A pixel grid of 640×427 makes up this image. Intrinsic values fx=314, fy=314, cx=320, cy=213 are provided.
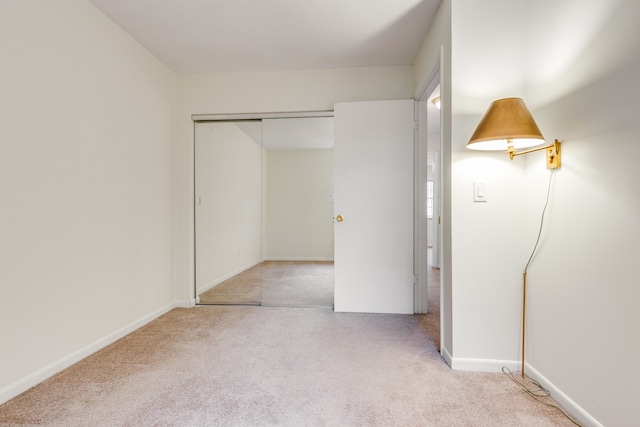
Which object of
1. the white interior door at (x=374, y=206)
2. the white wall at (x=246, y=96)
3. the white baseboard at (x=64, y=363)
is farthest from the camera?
the white wall at (x=246, y=96)

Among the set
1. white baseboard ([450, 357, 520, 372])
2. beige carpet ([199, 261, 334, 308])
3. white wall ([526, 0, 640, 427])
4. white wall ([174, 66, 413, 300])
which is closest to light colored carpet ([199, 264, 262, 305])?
beige carpet ([199, 261, 334, 308])

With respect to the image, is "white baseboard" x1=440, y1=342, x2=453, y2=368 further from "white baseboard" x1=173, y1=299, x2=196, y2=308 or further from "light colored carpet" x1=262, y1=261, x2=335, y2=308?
"white baseboard" x1=173, y1=299, x2=196, y2=308

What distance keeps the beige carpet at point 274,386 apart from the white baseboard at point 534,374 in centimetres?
6

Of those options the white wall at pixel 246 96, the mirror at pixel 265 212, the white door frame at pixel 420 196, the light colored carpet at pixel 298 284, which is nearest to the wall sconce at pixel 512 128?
the white door frame at pixel 420 196

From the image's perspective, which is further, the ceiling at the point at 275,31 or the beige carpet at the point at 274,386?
the ceiling at the point at 275,31

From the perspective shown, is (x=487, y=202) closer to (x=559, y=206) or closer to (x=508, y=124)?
(x=559, y=206)

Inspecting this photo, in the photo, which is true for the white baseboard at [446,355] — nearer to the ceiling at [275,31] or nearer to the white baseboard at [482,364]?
the white baseboard at [482,364]

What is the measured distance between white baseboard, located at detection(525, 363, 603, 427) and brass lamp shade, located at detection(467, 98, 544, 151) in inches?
50.9

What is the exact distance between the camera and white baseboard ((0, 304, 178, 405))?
5.47ft

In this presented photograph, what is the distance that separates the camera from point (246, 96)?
332 cm

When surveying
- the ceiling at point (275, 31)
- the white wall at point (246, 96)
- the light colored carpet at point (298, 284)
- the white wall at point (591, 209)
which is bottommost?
the light colored carpet at point (298, 284)

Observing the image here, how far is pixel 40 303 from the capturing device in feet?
6.04

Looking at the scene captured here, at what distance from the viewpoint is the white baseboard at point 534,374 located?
1.43m

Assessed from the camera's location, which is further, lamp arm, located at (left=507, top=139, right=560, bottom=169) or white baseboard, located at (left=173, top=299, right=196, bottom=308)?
white baseboard, located at (left=173, top=299, right=196, bottom=308)
